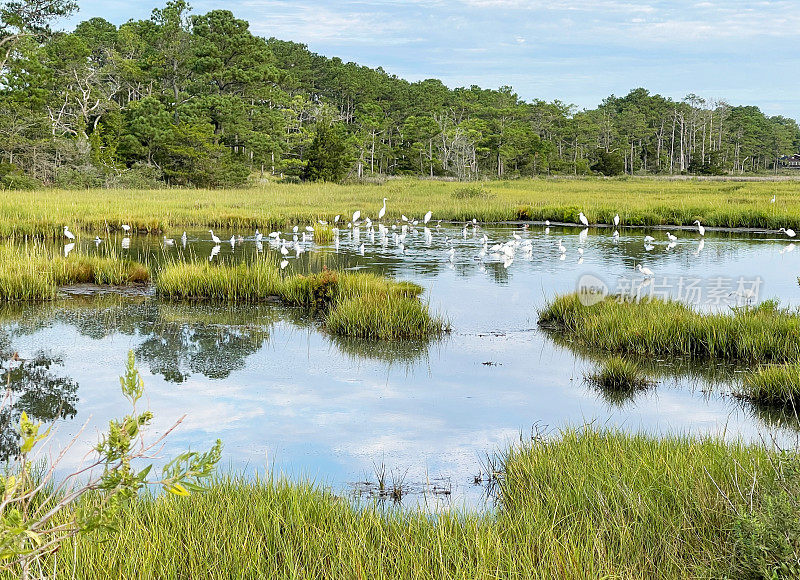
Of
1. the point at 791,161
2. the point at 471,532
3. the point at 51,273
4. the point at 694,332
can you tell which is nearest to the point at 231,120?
the point at 51,273

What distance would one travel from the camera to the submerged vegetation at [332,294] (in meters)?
8.16

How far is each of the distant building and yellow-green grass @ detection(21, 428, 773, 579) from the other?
3421 inches

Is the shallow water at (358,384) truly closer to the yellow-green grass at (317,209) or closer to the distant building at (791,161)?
the yellow-green grass at (317,209)

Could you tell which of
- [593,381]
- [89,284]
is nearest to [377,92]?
[89,284]

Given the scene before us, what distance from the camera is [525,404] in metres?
5.89

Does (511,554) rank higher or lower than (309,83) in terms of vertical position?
lower

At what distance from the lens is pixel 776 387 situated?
5.77m

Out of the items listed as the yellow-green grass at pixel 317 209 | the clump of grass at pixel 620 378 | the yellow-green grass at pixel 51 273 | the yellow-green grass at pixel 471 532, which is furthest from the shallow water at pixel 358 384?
the yellow-green grass at pixel 317 209

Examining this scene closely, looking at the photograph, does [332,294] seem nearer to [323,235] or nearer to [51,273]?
[51,273]

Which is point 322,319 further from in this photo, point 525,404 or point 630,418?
point 630,418

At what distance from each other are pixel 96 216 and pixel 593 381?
15.4 metres

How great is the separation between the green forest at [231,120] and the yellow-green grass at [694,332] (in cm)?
2554

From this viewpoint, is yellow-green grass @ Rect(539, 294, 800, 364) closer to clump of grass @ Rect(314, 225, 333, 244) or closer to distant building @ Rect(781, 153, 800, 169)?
Answer: clump of grass @ Rect(314, 225, 333, 244)

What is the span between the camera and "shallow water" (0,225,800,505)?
4.87m
